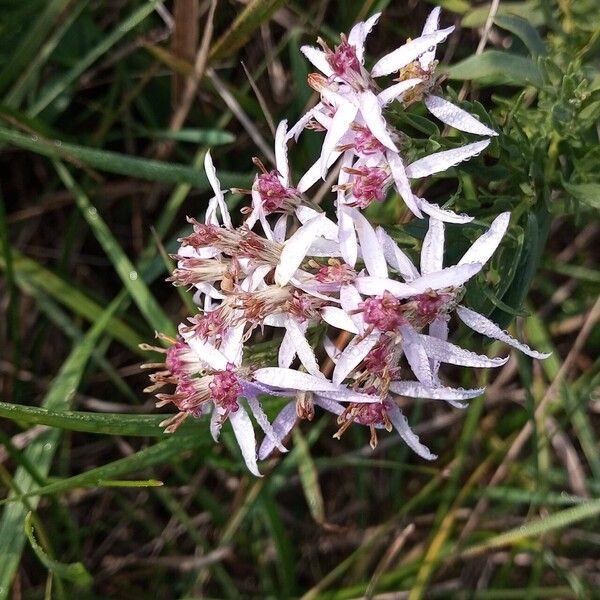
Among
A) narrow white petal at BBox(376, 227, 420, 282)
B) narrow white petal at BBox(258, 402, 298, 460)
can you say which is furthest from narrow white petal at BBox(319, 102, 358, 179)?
narrow white petal at BBox(258, 402, 298, 460)

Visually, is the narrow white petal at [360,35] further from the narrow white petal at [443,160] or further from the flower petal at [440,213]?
the flower petal at [440,213]

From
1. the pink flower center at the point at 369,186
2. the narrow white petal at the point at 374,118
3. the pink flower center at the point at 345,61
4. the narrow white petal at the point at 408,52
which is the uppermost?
the pink flower center at the point at 345,61

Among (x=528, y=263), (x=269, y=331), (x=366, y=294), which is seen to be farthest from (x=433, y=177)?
(x=269, y=331)

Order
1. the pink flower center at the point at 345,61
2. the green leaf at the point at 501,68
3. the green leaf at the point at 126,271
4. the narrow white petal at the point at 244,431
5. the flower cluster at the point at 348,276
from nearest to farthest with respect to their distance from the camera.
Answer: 1. the flower cluster at the point at 348,276
2. the pink flower center at the point at 345,61
3. the narrow white petal at the point at 244,431
4. the green leaf at the point at 501,68
5. the green leaf at the point at 126,271

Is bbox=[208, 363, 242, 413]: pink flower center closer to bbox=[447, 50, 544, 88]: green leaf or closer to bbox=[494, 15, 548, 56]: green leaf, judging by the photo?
bbox=[447, 50, 544, 88]: green leaf

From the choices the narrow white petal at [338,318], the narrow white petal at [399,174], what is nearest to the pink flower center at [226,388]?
the narrow white petal at [338,318]

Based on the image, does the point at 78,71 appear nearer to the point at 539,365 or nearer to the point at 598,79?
the point at 598,79

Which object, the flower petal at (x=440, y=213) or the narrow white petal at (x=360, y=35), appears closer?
the flower petal at (x=440, y=213)

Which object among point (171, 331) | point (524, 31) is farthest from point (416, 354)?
point (171, 331)
